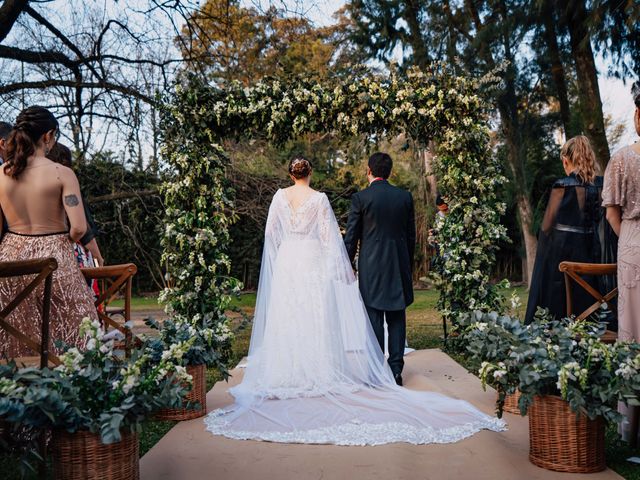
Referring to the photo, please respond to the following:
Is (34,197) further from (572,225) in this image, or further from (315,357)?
(572,225)

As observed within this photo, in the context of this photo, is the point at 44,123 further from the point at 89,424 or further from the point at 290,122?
the point at 290,122

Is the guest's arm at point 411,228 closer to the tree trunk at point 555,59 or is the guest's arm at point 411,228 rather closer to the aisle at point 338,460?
the aisle at point 338,460

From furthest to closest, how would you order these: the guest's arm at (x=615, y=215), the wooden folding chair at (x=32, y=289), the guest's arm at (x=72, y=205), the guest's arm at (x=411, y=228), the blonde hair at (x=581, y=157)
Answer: the guest's arm at (x=411, y=228)
the blonde hair at (x=581, y=157)
the guest's arm at (x=615, y=215)
the guest's arm at (x=72, y=205)
the wooden folding chair at (x=32, y=289)

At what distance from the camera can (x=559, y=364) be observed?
2.92 metres

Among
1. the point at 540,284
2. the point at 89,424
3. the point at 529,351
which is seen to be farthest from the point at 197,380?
the point at 540,284

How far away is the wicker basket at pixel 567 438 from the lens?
9.68ft

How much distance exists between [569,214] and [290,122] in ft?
9.94

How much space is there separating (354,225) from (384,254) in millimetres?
364

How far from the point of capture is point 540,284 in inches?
198

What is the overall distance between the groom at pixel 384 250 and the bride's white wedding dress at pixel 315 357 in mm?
142

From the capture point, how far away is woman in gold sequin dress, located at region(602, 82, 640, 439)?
10.8ft

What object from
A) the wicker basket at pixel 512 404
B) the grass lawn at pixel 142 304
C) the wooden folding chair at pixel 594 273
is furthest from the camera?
the grass lawn at pixel 142 304

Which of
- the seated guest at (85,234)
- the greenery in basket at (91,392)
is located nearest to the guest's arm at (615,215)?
the greenery in basket at (91,392)

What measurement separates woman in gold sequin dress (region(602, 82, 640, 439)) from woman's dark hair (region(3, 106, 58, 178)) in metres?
3.21
